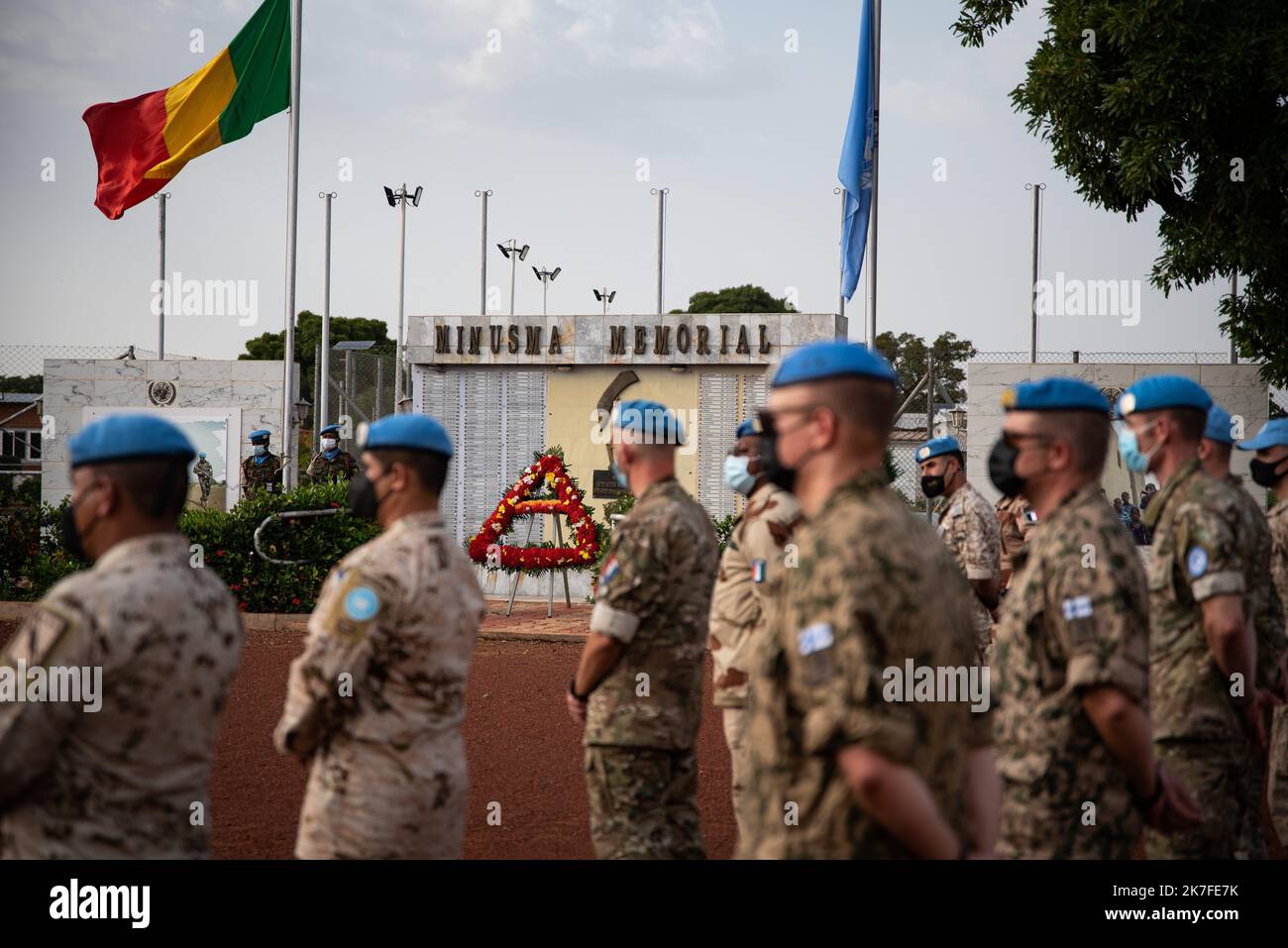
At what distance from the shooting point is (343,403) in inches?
1160

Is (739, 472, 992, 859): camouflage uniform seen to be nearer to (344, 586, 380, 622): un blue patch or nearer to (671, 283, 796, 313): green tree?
(344, 586, 380, 622): un blue patch

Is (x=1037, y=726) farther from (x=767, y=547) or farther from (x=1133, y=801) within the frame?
(x=767, y=547)

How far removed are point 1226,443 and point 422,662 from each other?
13.9ft

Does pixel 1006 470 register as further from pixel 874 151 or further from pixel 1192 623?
pixel 874 151

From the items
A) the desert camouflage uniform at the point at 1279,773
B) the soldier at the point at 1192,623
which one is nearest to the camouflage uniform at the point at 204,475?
the desert camouflage uniform at the point at 1279,773

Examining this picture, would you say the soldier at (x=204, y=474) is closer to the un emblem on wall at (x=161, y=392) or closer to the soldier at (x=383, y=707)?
the un emblem on wall at (x=161, y=392)

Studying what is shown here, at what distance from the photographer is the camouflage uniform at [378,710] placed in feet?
12.4

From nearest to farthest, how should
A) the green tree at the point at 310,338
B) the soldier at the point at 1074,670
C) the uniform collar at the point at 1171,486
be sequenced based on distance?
the soldier at the point at 1074,670
the uniform collar at the point at 1171,486
the green tree at the point at 310,338

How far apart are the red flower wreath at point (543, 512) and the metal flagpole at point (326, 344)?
21.6 ft

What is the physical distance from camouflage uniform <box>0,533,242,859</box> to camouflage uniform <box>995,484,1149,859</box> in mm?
2412

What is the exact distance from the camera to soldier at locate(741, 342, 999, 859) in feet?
8.63

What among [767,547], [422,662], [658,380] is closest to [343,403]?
[658,380]

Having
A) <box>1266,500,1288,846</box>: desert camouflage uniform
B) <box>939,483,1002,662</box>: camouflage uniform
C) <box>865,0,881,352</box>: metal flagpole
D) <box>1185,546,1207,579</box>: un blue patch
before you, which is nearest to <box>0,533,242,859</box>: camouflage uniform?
<box>1185,546,1207,579</box>: un blue patch

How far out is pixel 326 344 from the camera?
26438 millimetres
